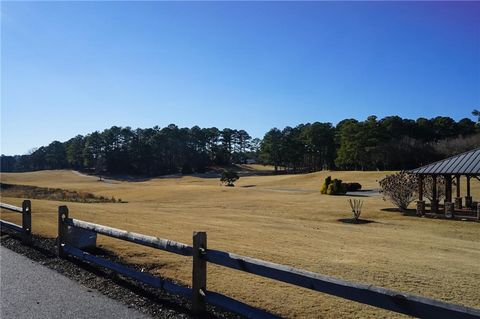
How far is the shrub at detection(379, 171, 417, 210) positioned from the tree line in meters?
60.2

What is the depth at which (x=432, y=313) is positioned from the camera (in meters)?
3.72

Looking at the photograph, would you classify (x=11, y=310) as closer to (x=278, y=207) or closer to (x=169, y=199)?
(x=278, y=207)

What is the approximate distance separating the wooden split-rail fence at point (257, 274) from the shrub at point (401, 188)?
27969 mm

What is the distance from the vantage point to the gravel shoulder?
6.07 metres

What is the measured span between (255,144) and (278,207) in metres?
147

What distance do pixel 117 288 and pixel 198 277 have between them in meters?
1.89

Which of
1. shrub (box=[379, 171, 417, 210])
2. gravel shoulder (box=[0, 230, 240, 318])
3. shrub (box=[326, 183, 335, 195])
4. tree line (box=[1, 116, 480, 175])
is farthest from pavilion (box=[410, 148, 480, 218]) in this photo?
tree line (box=[1, 116, 480, 175])

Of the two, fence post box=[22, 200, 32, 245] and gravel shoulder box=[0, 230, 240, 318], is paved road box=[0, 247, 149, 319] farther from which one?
fence post box=[22, 200, 32, 245]

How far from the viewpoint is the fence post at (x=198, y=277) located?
6.03m

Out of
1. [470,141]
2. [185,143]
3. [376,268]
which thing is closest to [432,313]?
[376,268]

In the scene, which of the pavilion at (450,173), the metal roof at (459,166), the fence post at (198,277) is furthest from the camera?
A: the pavilion at (450,173)

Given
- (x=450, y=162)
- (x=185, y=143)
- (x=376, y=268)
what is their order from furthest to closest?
(x=185, y=143), (x=450, y=162), (x=376, y=268)

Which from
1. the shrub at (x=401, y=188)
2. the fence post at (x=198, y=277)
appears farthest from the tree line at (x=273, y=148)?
the fence post at (x=198, y=277)

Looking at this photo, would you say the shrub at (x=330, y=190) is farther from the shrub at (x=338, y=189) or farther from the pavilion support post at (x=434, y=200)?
the pavilion support post at (x=434, y=200)
